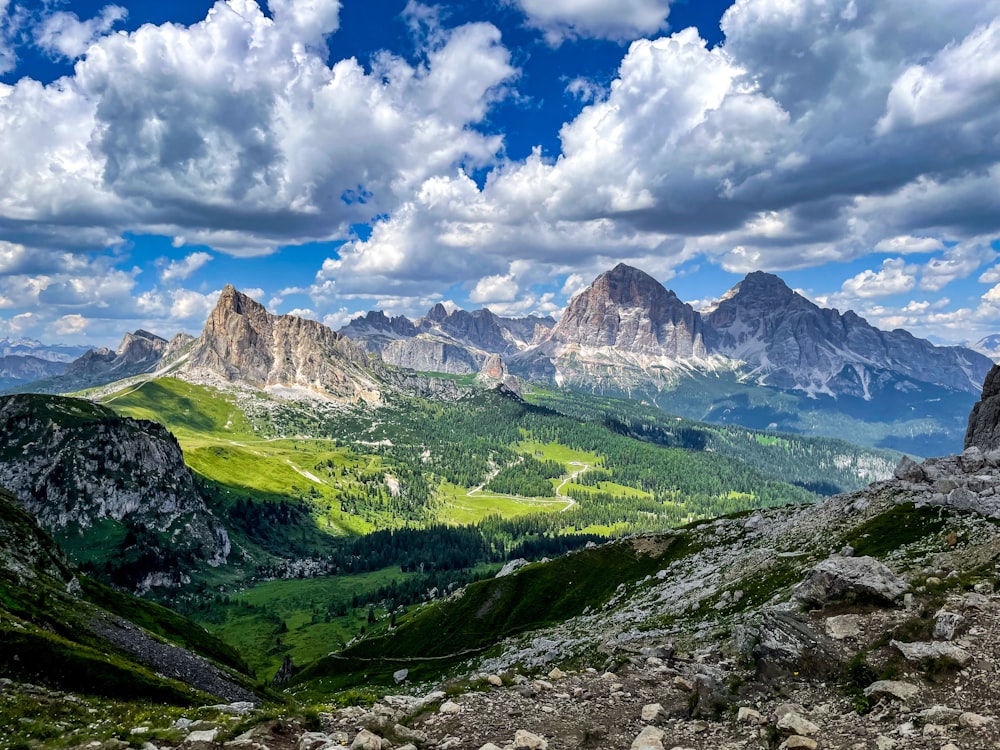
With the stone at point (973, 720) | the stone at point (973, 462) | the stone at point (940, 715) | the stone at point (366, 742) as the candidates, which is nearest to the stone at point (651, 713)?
the stone at point (940, 715)

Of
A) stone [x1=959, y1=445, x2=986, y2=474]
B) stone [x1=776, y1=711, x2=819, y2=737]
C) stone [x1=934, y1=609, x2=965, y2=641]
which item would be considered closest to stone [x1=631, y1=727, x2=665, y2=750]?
stone [x1=776, y1=711, x2=819, y2=737]

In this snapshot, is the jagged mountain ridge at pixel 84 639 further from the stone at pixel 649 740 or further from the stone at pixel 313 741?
the stone at pixel 649 740

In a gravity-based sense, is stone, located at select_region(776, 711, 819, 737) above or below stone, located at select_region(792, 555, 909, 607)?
below

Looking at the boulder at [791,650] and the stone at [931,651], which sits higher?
the stone at [931,651]

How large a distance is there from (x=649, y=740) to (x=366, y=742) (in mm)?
10917

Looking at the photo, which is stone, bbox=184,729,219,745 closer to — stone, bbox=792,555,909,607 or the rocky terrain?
the rocky terrain

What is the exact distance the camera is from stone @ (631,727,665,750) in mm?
21344

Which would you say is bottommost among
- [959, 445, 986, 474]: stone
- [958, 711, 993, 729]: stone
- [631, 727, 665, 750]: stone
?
[631, 727, 665, 750]: stone

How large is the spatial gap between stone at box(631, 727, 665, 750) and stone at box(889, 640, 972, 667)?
11.3m

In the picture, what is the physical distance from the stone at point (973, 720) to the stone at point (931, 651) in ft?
14.0

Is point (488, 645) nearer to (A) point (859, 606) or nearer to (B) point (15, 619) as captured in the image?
(B) point (15, 619)

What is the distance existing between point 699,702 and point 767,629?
21.9ft

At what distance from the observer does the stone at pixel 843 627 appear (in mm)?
28000

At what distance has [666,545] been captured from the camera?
4284 inches
